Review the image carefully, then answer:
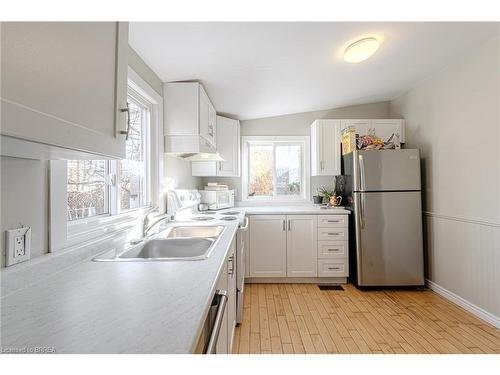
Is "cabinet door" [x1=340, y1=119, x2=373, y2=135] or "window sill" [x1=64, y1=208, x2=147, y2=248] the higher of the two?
"cabinet door" [x1=340, y1=119, x2=373, y2=135]

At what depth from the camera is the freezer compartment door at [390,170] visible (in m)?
2.85

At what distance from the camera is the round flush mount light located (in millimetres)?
2014

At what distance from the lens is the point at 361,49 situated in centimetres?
207

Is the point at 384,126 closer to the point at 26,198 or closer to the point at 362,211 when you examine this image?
the point at 362,211

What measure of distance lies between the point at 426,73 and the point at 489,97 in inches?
32.1

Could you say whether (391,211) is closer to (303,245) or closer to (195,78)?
(303,245)

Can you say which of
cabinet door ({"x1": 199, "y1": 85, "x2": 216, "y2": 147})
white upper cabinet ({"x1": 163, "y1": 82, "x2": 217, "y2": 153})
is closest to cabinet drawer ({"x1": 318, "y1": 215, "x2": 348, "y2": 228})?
cabinet door ({"x1": 199, "y1": 85, "x2": 216, "y2": 147})

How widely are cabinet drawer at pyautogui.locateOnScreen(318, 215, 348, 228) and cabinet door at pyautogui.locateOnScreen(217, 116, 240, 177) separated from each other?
129cm

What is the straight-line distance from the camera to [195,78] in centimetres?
230

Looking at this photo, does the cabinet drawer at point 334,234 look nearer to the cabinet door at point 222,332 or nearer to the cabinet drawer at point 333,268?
the cabinet drawer at point 333,268

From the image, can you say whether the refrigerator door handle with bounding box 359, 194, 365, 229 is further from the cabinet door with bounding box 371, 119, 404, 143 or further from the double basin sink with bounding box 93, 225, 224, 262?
the double basin sink with bounding box 93, 225, 224, 262

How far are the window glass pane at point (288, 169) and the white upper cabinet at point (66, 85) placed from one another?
307 centimetres

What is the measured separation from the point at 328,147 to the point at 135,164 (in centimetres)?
241

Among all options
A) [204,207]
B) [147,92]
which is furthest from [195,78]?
[204,207]
